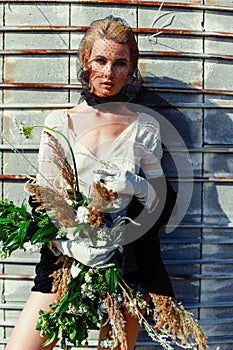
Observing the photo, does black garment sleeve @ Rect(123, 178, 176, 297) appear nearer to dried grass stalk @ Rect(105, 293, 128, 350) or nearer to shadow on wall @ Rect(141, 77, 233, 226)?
dried grass stalk @ Rect(105, 293, 128, 350)

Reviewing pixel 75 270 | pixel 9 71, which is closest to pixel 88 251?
pixel 75 270

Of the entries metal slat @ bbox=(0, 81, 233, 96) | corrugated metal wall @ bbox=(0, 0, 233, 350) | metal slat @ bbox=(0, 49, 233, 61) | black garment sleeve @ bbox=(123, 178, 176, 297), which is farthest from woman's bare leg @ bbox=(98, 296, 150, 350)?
metal slat @ bbox=(0, 49, 233, 61)

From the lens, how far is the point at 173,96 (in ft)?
9.31

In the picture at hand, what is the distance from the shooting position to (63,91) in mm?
2797

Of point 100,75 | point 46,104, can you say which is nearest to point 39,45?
point 46,104

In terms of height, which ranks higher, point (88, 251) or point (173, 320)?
point (88, 251)

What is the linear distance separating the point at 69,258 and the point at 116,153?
0.50 m

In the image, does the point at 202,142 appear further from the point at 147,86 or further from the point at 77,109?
the point at 77,109

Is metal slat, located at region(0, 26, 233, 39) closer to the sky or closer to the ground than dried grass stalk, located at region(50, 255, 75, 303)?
closer to the sky

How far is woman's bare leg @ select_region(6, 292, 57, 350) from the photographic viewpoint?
2.34 metres

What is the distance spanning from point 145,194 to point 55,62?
89cm

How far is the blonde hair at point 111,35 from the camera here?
2.40 m

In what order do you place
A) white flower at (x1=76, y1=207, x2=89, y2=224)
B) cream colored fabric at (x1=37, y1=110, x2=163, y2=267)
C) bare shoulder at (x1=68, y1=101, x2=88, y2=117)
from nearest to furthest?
white flower at (x1=76, y1=207, x2=89, y2=224), cream colored fabric at (x1=37, y1=110, x2=163, y2=267), bare shoulder at (x1=68, y1=101, x2=88, y2=117)

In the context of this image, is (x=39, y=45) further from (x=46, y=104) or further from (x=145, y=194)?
(x=145, y=194)
